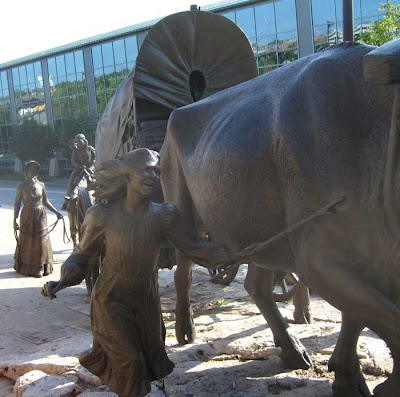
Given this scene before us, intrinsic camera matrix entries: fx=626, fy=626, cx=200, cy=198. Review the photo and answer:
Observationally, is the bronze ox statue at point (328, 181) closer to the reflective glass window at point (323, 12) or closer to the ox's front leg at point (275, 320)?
the ox's front leg at point (275, 320)

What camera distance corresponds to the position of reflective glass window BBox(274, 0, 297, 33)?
23.6m

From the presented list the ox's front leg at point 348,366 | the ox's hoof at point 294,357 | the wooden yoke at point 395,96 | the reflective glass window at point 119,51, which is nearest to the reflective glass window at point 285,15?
the reflective glass window at point 119,51

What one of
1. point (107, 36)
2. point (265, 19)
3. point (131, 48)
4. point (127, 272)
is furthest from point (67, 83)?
point (127, 272)

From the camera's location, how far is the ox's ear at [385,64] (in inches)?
→ 107

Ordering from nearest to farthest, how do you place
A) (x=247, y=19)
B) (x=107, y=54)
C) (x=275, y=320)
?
1. (x=275, y=320)
2. (x=247, y=19)
3. (x=107, y=54)

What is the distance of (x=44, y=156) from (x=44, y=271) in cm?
2726

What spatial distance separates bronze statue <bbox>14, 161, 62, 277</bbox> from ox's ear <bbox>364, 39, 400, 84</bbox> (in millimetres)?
8414

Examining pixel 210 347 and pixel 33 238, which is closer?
pixel 210 347

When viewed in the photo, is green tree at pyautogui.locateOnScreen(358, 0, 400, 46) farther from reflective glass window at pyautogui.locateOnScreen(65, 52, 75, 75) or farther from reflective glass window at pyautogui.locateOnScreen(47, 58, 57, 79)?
reflective glass window at pyautogui.locateOnScreen(47, 58, 57, 79)

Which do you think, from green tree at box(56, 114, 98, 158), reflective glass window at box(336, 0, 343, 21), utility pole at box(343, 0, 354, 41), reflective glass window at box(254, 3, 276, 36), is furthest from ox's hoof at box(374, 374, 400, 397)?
green tree at box(56, 114, 98, 158)

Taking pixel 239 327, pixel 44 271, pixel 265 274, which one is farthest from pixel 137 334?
pixel 44 271

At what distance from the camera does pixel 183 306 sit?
18.1 ft

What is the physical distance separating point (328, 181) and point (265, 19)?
22.2 m

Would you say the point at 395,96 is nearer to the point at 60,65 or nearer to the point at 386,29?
the point at 386,29
